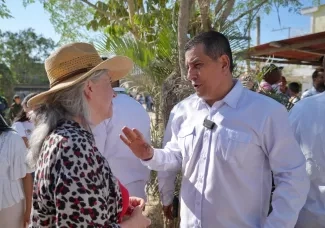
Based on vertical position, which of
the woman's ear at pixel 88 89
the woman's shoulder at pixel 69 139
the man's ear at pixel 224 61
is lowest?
the woman's shoulder at pixel 69 139

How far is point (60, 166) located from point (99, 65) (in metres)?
0.49

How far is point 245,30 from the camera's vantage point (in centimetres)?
475

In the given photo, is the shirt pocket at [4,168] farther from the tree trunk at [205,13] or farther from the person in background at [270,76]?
the person in background at [270,76]

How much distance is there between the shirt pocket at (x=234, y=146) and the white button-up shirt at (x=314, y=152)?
0.41m

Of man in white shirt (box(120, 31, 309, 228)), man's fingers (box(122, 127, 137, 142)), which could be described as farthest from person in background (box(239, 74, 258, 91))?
man's fingers (box(122, 127, 137, 142))

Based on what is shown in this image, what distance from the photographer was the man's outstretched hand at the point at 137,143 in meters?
2.17

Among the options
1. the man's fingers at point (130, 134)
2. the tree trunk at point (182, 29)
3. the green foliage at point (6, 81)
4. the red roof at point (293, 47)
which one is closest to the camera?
the man's fingers at point (130, 134)

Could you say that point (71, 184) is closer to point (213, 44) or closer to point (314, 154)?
point (213, 44)

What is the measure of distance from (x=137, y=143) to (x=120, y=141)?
0.69m

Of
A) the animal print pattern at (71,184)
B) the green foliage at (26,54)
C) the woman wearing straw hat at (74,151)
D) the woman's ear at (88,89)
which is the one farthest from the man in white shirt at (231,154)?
the green foliage at (26,54)

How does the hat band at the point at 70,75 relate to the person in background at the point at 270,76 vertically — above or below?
above

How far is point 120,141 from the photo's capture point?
2.89 metres

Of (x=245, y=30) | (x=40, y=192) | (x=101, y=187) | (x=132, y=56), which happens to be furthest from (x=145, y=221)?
(x=245, y=30)

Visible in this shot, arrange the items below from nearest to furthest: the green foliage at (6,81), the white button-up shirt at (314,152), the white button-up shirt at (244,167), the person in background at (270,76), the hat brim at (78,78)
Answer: the hat brim at (78,78)
the white button-up shirt at (244,167)
the white button-up shirt at (314,152)
the person in background at (270,76)
the green foliage at (6,81)
